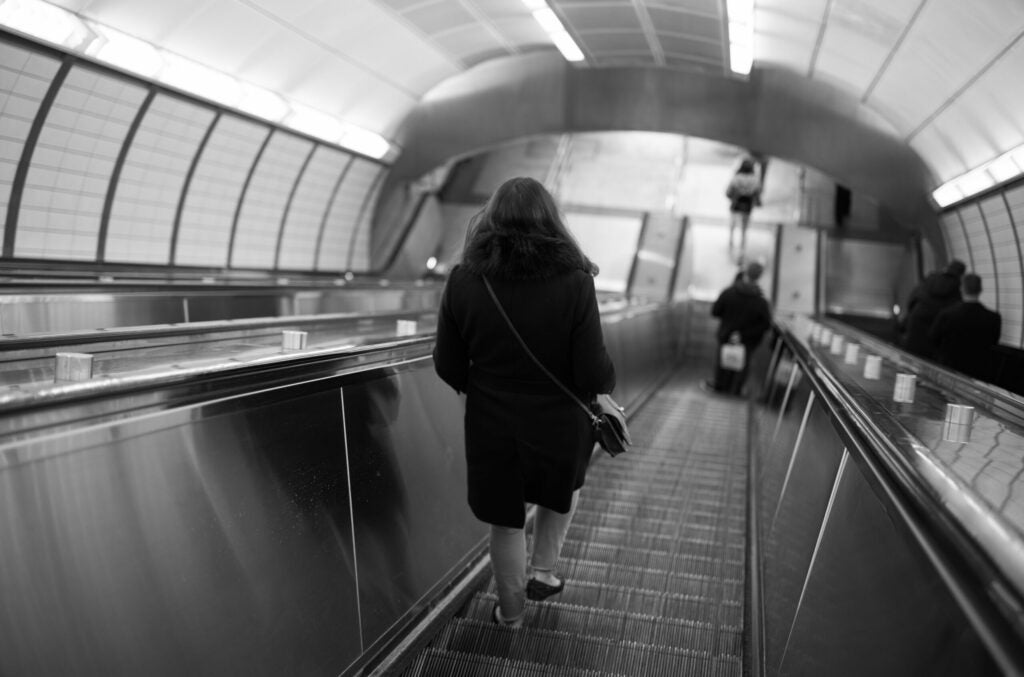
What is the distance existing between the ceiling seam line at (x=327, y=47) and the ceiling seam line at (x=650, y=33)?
3716mm

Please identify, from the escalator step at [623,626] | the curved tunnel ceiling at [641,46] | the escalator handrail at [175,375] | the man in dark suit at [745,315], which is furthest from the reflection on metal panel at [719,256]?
the escalator handrail at [175,375]

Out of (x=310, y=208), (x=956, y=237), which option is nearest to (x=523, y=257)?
(x=956, y=237)

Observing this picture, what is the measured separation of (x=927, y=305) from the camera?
10.3 metres

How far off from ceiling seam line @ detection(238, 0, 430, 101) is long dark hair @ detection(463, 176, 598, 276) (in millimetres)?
8916

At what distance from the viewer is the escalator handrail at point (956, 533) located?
4.24 ft

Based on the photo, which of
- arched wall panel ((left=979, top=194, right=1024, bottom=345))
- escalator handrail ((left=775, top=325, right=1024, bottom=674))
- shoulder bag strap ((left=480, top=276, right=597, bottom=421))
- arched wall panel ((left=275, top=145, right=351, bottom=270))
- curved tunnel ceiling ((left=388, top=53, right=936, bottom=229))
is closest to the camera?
escalator handrail ((left=775, top=325, right=1024, bottom=674))

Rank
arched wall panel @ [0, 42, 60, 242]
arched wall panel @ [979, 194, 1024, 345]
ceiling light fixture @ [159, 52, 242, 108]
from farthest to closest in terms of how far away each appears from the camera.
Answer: arched wall panel @ [979, 194, 1024, 345], ceiling light fixture @ [159, 52, 242, 108], arched wall panel @ [0, 42, 60, 242]

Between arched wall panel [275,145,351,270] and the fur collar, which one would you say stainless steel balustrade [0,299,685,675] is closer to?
the fur collar

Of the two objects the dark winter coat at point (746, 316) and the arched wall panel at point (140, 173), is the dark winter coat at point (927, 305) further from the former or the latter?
the arched wall panel at point (140, 173)

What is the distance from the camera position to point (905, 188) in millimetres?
17344

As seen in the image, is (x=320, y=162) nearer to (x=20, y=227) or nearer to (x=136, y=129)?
(x=136, y=129)

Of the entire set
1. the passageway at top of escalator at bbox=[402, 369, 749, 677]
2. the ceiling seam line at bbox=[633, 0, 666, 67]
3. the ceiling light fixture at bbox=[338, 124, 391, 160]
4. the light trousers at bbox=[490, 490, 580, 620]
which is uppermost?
the ceiling seam line at bbox=[633, 0, 666, 67]

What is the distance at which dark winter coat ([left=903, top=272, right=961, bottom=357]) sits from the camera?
32.9ft

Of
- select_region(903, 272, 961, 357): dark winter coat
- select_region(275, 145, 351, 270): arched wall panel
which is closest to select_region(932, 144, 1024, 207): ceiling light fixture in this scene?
select_region(903, 272, 961, 357): dark winter coat
